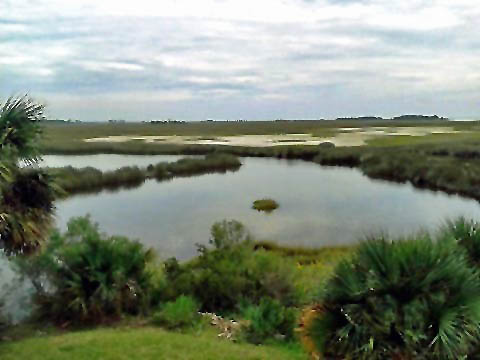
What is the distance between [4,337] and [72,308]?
1.50 meters

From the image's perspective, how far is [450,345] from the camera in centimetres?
634

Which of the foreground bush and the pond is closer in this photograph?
the foreground bush

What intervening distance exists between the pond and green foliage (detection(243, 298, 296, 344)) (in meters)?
10.4

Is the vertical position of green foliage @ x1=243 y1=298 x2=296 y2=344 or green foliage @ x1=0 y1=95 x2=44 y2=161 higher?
green foliage @ x1=0 y1=95 x2=44 y2=161

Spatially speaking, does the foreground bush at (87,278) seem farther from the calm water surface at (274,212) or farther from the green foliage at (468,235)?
the green foliage at (468,235)

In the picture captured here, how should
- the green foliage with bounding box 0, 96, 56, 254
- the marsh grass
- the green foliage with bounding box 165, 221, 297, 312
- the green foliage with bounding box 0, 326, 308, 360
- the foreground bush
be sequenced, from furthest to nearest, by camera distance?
the marsh grass, the green foliage with bounding box 165, 221, 297, 312, the foreground bush, the green foliage with bounding box 0, 326, 308, 360, the green foliage with bounding box 0, 96, 56, 254

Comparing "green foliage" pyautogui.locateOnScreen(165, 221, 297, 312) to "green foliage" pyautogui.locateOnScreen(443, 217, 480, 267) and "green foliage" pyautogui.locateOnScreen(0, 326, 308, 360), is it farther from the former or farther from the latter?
"green foliage" pyautogui.locateOnScreen(443, 217, 480, 267)

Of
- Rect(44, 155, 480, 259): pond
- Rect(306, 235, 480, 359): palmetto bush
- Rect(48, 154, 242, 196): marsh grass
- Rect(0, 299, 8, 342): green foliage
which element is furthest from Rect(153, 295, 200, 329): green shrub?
Rect(48, 154, 242, 196): marsh grass

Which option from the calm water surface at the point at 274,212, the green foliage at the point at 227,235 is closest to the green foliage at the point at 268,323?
the green foliage at the point at 227,235

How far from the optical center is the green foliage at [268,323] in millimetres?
11258

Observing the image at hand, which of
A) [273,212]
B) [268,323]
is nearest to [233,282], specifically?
[268,323]

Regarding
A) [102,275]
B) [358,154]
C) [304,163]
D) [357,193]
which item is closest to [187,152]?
[304,163]

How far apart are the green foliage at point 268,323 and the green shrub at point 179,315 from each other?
1.24m

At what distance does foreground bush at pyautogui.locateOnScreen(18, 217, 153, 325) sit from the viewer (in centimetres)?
1220
